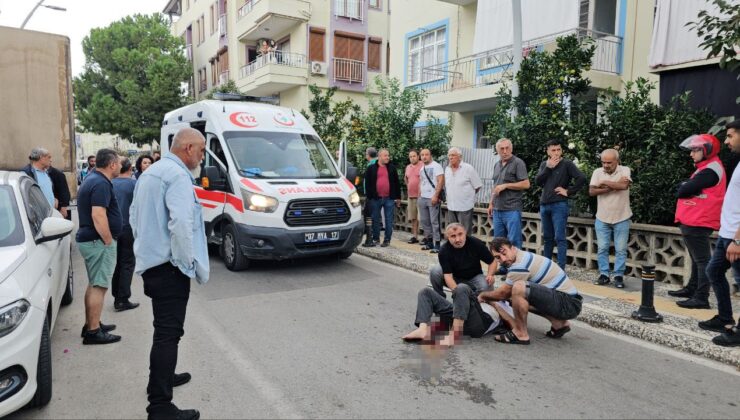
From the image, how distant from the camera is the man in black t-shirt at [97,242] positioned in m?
4.80

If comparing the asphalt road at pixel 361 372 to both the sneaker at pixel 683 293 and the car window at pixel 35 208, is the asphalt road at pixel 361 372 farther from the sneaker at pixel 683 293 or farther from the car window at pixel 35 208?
the sneaker at pixel 683 293

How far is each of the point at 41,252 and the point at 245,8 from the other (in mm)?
23537

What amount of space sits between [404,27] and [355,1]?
686 cm

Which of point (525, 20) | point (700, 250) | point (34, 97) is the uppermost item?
point (525, 20)

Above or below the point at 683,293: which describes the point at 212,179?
above

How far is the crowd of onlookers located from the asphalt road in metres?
0.48

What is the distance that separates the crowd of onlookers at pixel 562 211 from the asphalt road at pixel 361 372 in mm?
481

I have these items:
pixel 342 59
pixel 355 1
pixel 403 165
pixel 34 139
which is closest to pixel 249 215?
pixel 34 139

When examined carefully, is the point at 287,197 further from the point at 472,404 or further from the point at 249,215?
the point at 472,404

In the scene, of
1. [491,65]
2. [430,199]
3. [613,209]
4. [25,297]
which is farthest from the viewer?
[491,65]

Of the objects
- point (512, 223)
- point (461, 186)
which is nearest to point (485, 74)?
point (461, 186)

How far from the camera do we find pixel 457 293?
190 inches

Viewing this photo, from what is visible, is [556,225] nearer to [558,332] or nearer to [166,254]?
[558,332]

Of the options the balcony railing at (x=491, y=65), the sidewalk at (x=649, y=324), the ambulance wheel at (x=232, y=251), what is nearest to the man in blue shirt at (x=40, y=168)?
the ambulance wheel at (x=232, y=251)
